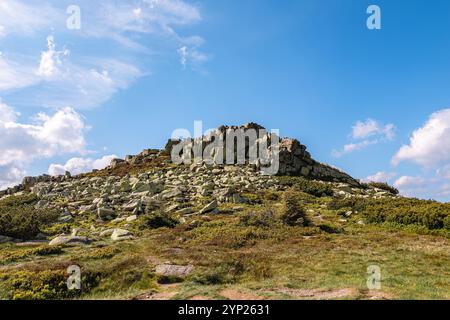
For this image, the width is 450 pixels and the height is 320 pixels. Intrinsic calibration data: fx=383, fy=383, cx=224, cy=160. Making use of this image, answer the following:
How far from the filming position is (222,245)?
73.2 feet

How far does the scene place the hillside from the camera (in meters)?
14.3

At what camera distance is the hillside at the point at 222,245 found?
562 inches

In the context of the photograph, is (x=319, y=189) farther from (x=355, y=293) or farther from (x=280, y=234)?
(x=355, y=293)

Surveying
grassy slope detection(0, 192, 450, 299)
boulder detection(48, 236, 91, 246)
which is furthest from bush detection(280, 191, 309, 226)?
boulder detection(48, 236, 91, 246)

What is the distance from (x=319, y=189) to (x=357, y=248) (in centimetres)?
2426

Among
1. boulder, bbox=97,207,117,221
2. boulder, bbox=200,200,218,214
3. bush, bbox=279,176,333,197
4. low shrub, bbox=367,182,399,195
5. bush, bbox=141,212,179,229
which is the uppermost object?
low shrub, bbox=367,182,399,195

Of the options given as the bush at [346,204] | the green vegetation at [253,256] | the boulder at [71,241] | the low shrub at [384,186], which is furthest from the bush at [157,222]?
the low shrub at [384,186]

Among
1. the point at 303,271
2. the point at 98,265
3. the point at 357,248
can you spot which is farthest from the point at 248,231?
the point at 98,265

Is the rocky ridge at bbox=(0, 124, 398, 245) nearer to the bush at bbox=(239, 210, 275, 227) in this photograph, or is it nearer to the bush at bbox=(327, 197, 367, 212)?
the bush at bbox=(239, 210, 275, 227)

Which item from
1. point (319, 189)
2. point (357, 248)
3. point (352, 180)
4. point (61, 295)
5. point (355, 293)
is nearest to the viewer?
point (355, 293)

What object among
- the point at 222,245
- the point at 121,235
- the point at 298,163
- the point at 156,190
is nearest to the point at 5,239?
the point at 121,235

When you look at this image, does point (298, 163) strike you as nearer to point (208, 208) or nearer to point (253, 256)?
point (208, 208)

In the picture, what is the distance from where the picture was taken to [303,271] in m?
16.3

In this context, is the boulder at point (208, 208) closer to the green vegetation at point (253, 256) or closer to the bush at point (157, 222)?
the green vegetation at point (253, 256)
